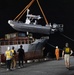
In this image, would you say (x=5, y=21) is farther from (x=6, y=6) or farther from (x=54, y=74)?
(x=54, y=74)

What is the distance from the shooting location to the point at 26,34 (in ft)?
144

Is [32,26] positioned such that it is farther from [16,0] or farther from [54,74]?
[54,74]

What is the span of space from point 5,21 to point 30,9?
3916mm

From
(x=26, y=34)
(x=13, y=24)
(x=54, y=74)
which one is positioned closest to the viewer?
(x=54, y=74)

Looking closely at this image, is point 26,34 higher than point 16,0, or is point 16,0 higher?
point 16,0

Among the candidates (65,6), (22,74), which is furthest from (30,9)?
(22,74)

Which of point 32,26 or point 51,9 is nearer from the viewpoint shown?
point 32,26

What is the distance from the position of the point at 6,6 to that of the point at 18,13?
73.0 inches

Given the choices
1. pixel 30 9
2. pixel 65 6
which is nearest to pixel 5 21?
pixel 30 9

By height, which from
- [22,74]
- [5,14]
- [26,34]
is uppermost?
[5,14]

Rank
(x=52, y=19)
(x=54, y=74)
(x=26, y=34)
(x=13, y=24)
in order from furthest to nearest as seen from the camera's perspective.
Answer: (x=52, y=19) < (x=26, y=34) < (x=13, y=24) < (x=54, y=74)

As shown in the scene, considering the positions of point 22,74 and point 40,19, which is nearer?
point 22,74

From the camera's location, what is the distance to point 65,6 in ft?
153

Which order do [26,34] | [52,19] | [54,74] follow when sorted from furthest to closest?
[52,19]
[26,34]
[54,74]
